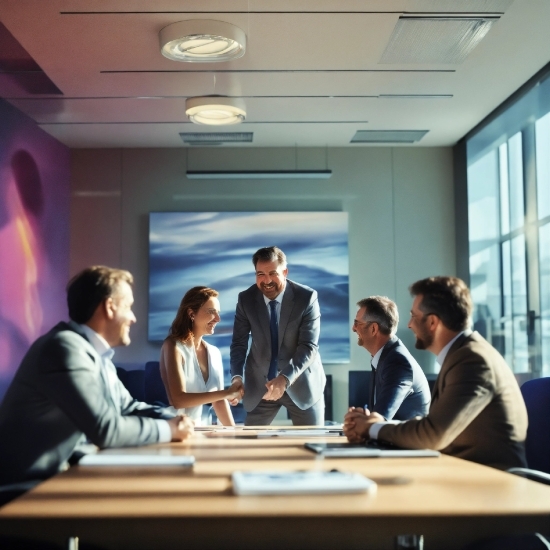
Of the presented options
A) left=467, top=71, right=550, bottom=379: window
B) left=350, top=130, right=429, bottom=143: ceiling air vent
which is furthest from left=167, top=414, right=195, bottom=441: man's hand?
left=350, top=130, right=429, bottom=143: ceiling air vent

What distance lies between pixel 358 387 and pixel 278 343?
200 cm

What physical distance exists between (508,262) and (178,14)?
3.76 metres

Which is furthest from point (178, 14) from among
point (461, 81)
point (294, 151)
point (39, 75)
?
point (294, 151)

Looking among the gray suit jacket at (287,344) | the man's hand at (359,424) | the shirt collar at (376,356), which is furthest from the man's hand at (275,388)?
the man's hand at (359,424)

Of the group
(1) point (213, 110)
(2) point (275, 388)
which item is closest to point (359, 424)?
(2) point (275, 388)

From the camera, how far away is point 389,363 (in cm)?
371

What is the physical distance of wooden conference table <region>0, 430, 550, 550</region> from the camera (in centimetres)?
150

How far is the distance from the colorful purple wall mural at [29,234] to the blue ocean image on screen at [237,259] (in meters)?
0.90

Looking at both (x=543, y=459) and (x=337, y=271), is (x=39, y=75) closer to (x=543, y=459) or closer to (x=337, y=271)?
(x=337, y=271)

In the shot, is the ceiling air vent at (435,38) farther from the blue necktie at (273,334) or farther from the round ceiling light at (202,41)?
the blue necktie at (273,334)

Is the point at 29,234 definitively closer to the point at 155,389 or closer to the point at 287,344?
the point at 155,389

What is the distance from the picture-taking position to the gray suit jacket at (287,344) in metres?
4.91

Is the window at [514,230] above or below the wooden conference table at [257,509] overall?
above

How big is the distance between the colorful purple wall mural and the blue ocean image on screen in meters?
0.90
